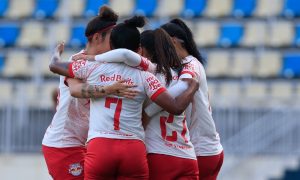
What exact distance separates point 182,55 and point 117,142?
100 centimetres

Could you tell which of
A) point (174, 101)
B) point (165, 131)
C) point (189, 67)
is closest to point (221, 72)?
point (189, 67)

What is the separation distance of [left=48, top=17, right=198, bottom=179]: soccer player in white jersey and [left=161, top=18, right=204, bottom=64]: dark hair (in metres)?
0.57

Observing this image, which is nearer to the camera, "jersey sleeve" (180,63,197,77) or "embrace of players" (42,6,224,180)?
"embrace of players" (42,6,224,180)

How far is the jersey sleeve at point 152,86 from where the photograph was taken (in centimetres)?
811

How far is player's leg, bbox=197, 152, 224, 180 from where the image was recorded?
8.88 metres

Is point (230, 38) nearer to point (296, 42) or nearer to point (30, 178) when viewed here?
point (296, 42)

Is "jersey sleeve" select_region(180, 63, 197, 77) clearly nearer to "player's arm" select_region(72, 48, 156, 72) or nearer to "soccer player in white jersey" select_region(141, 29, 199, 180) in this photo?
"soccer player in white jersey" select_region(141, 29, 199, 180)

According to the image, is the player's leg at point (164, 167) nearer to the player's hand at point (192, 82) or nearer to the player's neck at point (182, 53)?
the player's hand at point (192, 82)

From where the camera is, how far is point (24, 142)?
1780 cm

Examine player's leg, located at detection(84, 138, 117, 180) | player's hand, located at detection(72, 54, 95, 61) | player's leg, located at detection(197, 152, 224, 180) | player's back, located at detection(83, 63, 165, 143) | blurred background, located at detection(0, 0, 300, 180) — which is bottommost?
blurred background, located at detection(0, 0, 300, 180)

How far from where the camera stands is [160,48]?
8.33 meters

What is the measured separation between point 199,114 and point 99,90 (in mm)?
976

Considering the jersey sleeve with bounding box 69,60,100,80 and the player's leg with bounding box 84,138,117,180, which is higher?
the jersey sleeve with bounding box 69,60,100,80

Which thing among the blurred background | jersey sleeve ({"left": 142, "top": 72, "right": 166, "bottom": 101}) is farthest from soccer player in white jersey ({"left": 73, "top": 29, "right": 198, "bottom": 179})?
the blurred background
